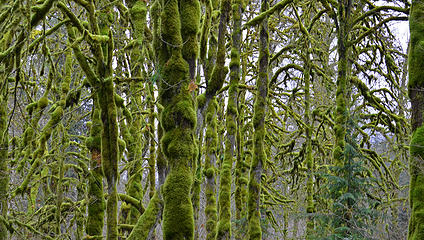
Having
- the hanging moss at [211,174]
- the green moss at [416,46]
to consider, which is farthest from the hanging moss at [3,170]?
the green moss at [416,46]

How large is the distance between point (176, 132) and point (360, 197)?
4.78m

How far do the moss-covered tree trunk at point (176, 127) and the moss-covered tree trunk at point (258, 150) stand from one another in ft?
10.7

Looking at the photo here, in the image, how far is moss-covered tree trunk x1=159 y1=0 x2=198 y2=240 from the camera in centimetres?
318

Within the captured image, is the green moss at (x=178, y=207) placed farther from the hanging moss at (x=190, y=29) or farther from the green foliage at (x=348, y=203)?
the green foliage at (x=348, y=203)

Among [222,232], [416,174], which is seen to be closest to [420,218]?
[416,174]

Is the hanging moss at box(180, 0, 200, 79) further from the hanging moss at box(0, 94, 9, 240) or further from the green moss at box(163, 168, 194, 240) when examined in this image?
the hanging moss at box(0, 94, 9, 240)

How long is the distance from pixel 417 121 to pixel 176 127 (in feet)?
12.1

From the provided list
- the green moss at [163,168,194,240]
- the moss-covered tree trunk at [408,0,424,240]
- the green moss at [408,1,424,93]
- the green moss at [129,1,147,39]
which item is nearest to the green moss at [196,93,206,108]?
the green moss at [129,1,147,39]

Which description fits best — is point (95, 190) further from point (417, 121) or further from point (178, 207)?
point (417, 121)

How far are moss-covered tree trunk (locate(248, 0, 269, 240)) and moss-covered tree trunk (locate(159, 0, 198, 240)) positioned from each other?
3.27 m

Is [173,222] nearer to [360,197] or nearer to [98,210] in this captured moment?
[98,210]

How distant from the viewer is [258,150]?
21.5 ft

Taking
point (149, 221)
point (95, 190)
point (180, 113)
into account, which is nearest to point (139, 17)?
point (180, 113)

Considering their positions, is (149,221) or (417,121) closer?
(149,221)
